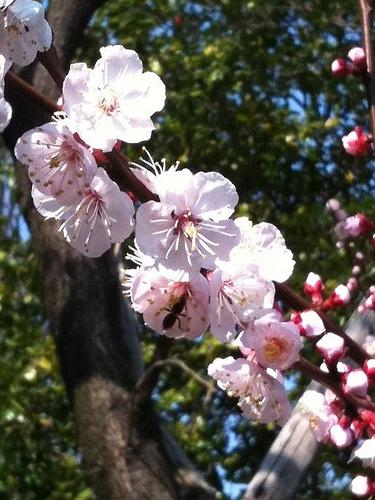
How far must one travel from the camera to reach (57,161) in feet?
3.48

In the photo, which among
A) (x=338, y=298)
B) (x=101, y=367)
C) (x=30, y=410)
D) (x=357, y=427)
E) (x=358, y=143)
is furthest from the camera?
(x=30, y=410)

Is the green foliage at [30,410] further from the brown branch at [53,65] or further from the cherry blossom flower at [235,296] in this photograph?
the brown branch at [53,65]

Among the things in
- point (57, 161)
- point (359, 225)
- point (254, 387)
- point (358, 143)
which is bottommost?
point (359, 225)

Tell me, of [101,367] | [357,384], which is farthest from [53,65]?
[101,367]

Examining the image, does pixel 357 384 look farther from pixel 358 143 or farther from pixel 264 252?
pixel 358 143

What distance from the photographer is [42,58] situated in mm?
1051

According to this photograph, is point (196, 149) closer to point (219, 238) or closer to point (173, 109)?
point (173, 109)

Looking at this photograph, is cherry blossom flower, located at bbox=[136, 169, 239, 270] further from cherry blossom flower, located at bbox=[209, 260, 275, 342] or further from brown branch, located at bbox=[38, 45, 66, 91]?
brown branch, located at bbox=[38, 45, 66, 91]

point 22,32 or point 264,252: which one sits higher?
point 22,32

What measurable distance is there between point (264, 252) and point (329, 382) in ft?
0.56

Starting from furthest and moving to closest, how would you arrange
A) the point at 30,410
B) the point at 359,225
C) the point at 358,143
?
the point at 30,410 → the point at 359,225 → the point at 358,143

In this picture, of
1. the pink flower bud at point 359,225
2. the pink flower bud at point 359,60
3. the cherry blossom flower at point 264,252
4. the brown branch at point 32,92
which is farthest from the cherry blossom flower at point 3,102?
the pink flower bud at point 359,225

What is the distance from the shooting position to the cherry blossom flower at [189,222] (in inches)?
40.7

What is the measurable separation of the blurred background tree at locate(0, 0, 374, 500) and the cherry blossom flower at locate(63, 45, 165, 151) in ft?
8.83
